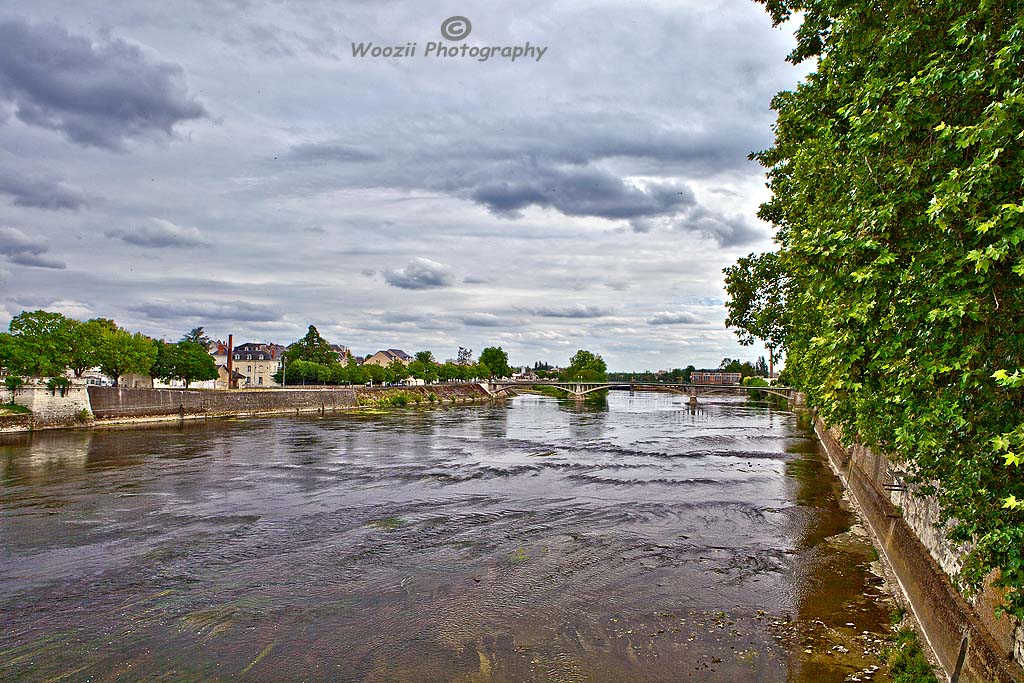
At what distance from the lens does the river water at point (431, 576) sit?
10.1 meters

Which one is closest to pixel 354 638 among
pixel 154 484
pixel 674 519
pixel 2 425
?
pixel 674 519

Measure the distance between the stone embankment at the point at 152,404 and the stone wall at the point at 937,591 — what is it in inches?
2003

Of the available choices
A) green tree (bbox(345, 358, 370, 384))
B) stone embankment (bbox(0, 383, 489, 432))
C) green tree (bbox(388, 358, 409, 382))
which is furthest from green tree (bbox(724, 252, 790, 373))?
green tree (bbox(388, 358, 409, 382))

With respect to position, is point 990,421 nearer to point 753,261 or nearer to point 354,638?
point 354,638

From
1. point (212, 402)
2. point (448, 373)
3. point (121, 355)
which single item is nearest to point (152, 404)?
point (212, 402)

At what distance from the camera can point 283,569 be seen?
14594mm

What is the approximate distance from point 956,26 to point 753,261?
77.3 ft

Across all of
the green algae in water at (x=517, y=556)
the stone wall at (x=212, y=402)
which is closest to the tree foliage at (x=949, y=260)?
the green algae in water at (x=517, y=556)

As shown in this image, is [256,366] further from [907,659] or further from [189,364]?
[907,659]

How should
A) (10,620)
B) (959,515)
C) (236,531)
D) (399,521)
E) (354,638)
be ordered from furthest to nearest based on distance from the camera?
(399,521) → (236,531) → (10,620) → (354,638) → (959,515)

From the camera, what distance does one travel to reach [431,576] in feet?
46.0

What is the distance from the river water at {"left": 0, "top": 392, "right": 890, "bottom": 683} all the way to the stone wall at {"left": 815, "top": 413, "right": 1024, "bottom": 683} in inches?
35.7

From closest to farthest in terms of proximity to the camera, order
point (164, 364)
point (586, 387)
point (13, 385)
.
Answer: point (13, 385) < point (164, 364) < point (586, 387)

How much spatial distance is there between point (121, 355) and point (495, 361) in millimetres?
116585
